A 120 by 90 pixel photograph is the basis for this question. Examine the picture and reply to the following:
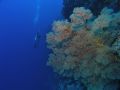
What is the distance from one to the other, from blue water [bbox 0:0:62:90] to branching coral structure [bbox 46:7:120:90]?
3106 millimetres

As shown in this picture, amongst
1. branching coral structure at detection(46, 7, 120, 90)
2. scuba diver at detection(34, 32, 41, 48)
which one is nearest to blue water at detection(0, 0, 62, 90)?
scuba diver at detection(34, 32, 41, 48)

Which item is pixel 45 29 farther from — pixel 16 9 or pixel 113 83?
pixel 113 83

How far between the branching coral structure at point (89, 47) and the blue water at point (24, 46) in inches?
122

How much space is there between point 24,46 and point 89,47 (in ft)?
23.0

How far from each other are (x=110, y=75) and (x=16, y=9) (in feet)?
39.9

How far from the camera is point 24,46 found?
42.1 ft

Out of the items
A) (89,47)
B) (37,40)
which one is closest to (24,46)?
(37,40)

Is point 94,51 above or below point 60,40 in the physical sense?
below

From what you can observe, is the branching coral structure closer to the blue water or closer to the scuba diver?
the blue water

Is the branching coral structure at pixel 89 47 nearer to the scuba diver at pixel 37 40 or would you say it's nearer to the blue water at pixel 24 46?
the blue water at pixel 24 46

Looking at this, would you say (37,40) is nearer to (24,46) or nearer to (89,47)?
(24,46)

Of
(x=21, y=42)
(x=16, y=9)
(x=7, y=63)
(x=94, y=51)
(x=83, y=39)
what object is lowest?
(x=94, y=51)

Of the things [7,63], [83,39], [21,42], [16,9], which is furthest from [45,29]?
[83,39]

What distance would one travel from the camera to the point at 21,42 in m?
13.1
